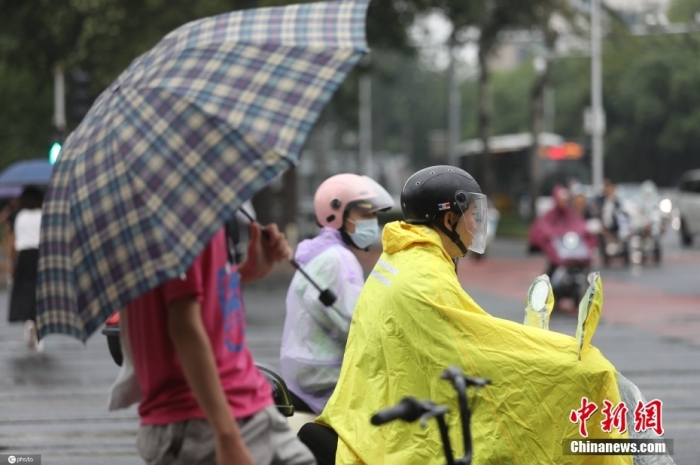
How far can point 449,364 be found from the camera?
388 centimetres

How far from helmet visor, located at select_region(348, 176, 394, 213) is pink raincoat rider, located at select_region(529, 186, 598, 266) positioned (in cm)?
1086

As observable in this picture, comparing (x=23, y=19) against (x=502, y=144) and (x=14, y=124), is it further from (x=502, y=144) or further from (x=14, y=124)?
(x=502, y=144)

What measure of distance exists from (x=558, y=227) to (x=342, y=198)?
1131 centimetres

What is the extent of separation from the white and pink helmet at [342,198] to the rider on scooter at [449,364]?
1338 millimetres

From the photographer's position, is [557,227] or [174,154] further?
[557,227]

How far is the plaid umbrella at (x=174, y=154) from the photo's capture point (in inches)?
114

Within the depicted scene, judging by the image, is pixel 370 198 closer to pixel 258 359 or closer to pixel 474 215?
pixel 474 215

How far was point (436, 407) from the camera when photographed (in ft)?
9.91

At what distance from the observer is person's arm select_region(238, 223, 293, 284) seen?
3.32 metres

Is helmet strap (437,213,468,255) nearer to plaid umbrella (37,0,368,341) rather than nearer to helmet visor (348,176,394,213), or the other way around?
plaid umbrella (37,0,368,341)

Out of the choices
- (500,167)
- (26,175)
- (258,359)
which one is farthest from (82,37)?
(500,167)

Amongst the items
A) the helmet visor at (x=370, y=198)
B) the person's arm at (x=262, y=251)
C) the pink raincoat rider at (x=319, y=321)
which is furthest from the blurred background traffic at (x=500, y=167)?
the person's arm at (x=262, y=251)

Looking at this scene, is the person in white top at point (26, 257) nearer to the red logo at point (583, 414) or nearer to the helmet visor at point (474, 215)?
the helmet visor at point (474, 215)

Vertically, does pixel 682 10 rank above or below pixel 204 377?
above
